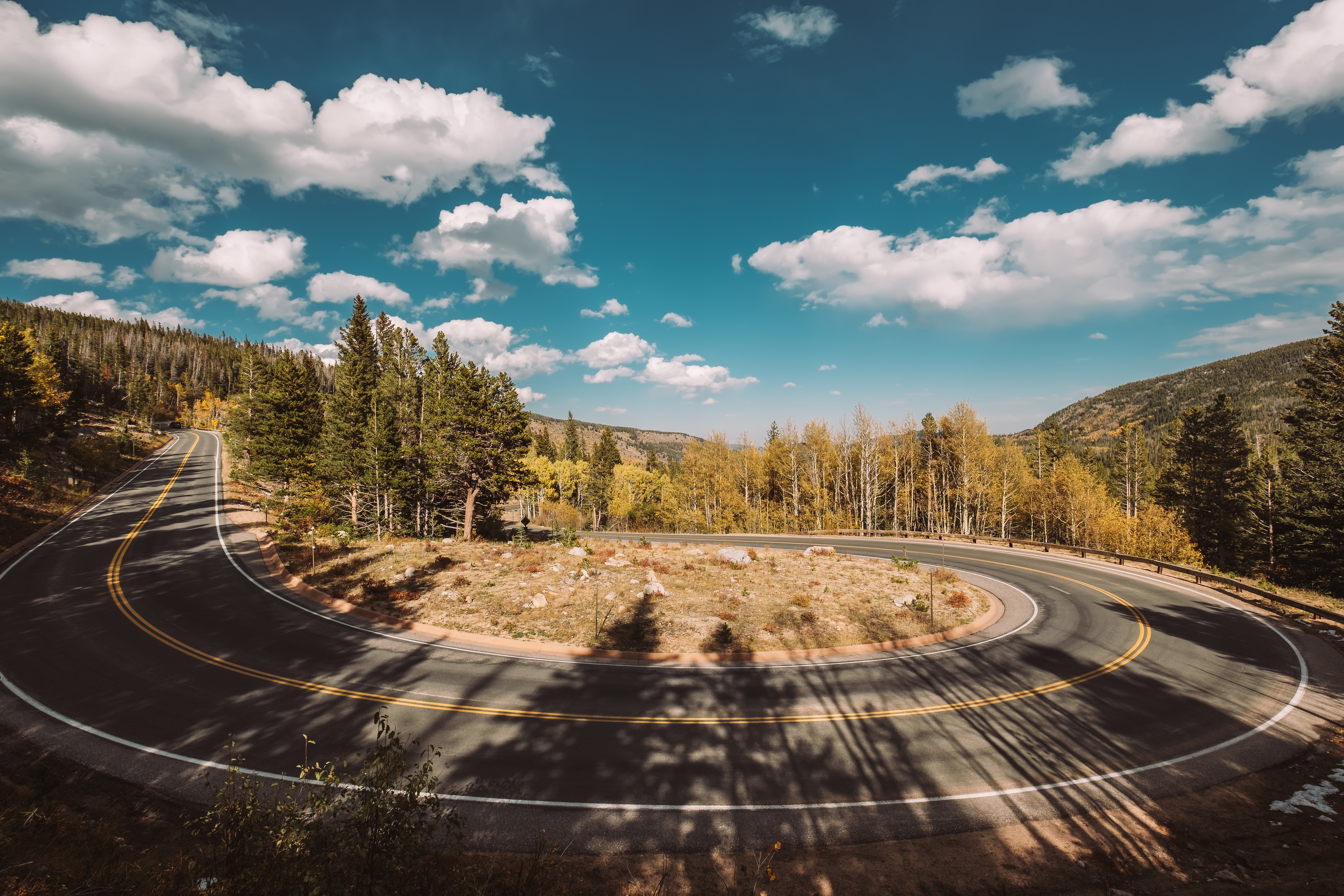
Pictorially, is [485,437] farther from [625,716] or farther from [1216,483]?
[1216,483]

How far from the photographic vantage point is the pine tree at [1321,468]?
3147 cm

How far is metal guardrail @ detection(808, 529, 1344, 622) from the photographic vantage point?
65.1 feet

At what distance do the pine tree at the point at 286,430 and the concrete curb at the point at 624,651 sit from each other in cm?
2661

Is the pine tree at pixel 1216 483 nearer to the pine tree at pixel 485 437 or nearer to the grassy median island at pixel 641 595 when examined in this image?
the grassy median island at pixel 641 595

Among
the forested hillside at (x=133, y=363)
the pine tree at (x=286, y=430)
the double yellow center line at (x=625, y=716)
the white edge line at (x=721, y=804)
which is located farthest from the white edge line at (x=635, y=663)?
the forested hillside at (x=133, y=363)

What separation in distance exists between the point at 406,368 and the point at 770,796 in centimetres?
3798

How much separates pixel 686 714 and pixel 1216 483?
59.5 metres

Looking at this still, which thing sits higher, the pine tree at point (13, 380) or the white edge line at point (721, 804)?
the pine tree at point (13, 380)

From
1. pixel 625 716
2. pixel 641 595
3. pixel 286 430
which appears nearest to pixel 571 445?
pixel 286 430

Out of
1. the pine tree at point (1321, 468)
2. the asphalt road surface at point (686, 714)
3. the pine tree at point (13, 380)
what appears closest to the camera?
the asphalt road surface at point (686, 714)

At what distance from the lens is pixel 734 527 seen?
69.3 m

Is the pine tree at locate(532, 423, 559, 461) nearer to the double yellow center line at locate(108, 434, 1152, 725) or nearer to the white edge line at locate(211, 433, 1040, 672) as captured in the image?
the white edge line at locate(211, 433, 1040, 672)

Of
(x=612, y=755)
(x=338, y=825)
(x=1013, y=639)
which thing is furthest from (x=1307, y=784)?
(x=338, y=825)

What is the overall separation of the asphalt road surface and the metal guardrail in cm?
153
